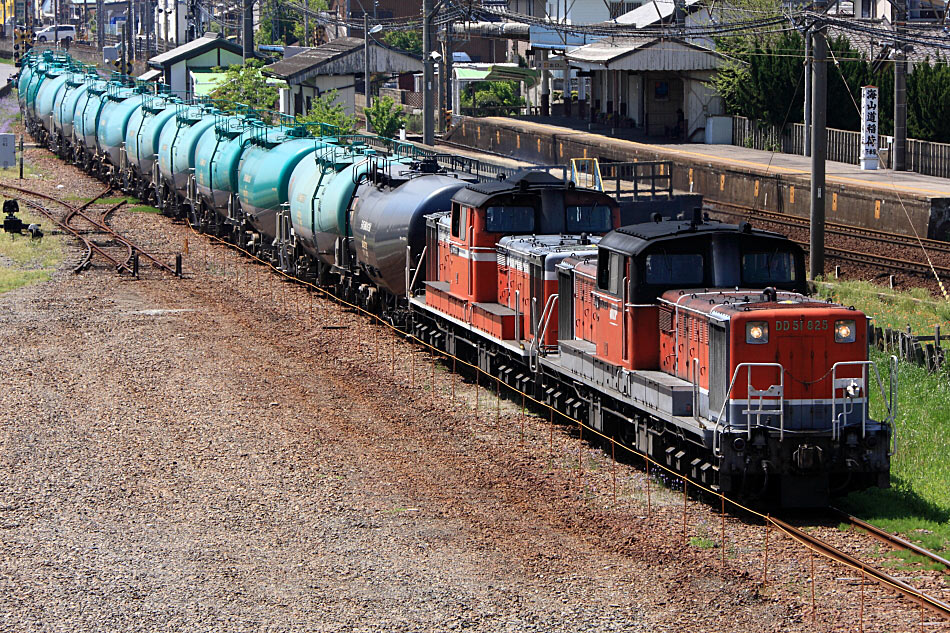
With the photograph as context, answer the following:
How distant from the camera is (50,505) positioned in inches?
699

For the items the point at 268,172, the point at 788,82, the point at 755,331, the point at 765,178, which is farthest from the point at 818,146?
the point at 788,82

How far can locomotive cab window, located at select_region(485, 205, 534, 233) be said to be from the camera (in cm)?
2388

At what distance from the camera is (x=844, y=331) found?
53.2 feet

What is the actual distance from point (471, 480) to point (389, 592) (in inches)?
177

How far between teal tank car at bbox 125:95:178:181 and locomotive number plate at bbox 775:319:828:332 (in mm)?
36510

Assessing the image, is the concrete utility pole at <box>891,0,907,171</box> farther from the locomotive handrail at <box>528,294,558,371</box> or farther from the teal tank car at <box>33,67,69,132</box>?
the teal tank car at <box>33,67,69,132</box>

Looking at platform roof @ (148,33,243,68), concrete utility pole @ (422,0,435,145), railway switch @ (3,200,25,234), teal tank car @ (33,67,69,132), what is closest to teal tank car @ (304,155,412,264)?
railway switch @ (3,200,25,234)

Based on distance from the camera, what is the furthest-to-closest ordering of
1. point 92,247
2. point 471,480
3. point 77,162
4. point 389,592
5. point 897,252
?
point 77,162
point 92,247
point 897,252
point 471,480
point 389,592

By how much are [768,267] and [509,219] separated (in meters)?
7.00

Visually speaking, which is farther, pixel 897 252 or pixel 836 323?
pixel 897 252

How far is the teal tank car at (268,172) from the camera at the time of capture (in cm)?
3622

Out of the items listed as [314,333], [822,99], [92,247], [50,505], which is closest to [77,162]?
[92,247]

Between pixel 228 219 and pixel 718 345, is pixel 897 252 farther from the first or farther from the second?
pixel 718 345

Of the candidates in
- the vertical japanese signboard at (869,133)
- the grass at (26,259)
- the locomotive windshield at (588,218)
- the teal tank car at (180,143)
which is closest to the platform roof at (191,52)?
the teal tank car at (180,143)
